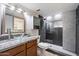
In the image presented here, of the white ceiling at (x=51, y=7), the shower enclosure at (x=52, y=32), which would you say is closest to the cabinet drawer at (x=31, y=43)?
the shower enclosure at (x=52, y=32)

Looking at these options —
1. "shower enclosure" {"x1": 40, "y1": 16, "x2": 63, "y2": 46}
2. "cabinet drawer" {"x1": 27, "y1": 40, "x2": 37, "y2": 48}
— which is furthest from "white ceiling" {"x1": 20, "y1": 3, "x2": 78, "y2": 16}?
"cabinet drawer" {"x1": 27, "y1": 40, "x2": 37, "y2": 48}

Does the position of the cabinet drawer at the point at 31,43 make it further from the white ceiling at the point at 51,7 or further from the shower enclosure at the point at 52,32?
the white ceiling at the point at 51,7

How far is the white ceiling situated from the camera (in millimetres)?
1545

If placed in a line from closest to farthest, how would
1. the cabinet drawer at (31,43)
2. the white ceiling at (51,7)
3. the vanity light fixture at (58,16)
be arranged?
the white ceiling at (51,7)
the vanity light fixture at (58,16)
the cabinet drawer at (31,43)

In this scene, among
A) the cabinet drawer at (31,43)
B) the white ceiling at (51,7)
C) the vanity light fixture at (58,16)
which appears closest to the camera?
the white ceiling at (51,7)

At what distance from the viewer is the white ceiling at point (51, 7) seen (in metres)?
1.54

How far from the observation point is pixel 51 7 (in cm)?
163

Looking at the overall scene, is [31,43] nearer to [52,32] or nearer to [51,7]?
[52,32]

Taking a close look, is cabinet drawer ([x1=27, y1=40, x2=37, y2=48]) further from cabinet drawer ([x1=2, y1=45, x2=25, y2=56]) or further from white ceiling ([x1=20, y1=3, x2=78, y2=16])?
white ceiling ([x1=20, y1=3, x2=78, y2=16])

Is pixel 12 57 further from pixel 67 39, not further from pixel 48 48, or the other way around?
pixel 67 39

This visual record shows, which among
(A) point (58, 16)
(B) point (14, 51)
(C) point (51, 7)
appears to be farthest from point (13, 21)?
(A) point (58, 16)

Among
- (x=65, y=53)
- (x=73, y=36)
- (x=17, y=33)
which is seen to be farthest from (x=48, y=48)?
(x=17, y=33)

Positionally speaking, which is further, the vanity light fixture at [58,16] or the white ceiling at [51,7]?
the vanity light fixture at [58,16]

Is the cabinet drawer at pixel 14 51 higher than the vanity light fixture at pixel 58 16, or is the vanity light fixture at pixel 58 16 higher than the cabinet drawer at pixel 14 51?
the vanity light fixture at pixel 58 16
